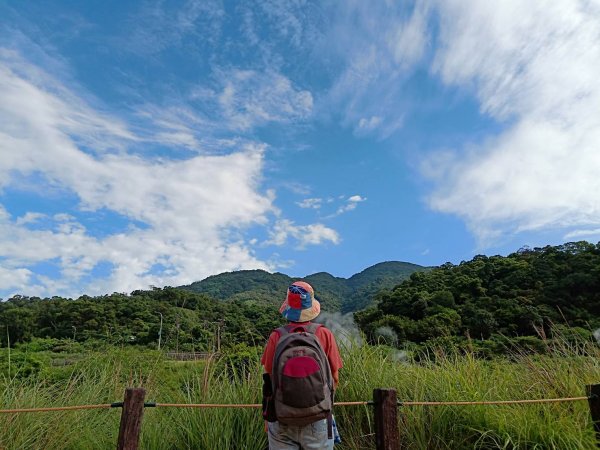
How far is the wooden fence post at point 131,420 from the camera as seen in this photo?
2.74m

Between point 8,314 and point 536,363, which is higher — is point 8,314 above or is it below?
above

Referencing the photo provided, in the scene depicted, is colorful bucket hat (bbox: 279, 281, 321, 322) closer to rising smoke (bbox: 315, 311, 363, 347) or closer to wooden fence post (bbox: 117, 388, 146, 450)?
wooden fence post (bbox: 117, 388, 146, 450)

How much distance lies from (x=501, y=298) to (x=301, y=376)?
23.0 m

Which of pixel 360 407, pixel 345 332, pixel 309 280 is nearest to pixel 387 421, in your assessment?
pixel 360 407

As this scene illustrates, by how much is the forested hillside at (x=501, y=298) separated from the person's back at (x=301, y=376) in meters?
13.5

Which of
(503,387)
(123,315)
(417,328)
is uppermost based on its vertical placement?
(123,315)

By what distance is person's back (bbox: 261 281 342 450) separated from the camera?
2.41m

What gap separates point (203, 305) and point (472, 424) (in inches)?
593

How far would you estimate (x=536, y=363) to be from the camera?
4602 millimetres

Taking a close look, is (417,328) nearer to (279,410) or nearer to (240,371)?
(240,371)

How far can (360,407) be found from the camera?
→ 4.00 meters

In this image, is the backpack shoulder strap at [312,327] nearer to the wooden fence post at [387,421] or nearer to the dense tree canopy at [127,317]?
the wooden fence post at [387,421]

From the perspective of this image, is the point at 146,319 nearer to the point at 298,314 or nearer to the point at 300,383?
the point at 298,314

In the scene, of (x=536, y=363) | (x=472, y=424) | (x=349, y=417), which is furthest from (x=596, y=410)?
(x=349, y=417)
